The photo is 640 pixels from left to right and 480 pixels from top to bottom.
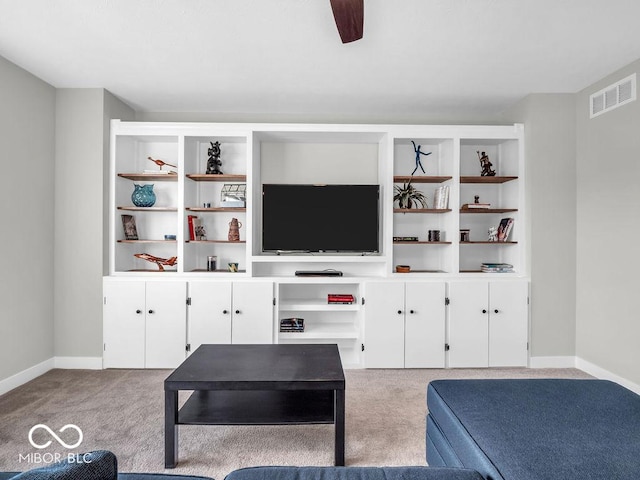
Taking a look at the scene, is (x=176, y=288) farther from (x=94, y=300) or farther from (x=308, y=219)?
(x=308, y=219)

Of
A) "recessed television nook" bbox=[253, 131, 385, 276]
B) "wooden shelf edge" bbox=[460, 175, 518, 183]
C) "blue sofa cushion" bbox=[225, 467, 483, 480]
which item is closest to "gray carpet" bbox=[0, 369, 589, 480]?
"blue sofa cushion" bbox=[225, 467, 483, 480]

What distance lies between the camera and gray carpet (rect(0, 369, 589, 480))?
213 centimetres

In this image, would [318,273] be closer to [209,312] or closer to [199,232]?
[209,312]

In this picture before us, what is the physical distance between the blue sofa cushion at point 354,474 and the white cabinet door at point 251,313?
2.45 m

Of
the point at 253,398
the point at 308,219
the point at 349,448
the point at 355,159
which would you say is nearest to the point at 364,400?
the point at 349,448

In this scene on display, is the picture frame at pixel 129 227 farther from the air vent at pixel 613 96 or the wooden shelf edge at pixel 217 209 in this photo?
the air vent at pixel 613 96

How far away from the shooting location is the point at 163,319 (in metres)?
3.63

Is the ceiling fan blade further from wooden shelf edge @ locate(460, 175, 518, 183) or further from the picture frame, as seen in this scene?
the picture frame

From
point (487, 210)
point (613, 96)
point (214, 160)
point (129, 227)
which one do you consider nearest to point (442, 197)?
point (487, 210)

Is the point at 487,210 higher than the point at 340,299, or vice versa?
the point at 487,210

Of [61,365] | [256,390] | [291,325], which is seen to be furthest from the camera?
[291,325]

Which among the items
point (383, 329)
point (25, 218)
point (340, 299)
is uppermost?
point (25, 218)

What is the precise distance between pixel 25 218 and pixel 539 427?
12.4 feet

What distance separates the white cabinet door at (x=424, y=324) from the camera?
367cm
